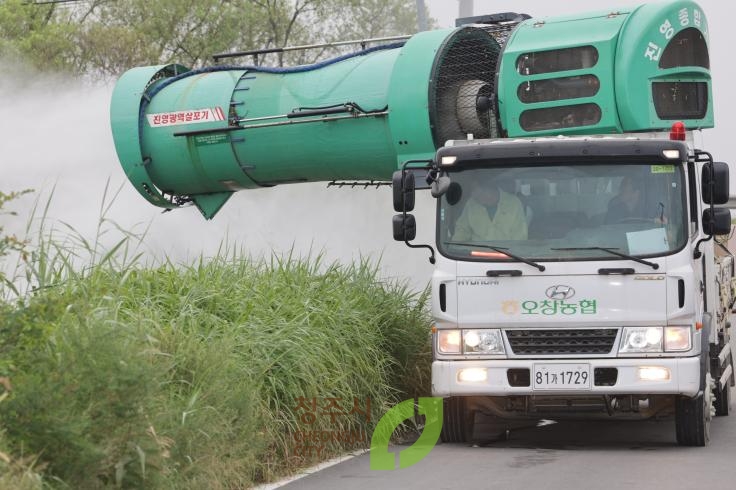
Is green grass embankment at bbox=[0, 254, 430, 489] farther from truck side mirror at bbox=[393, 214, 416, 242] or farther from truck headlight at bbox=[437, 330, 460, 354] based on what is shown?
truck side mirror at bbox=[393, 214, 416, 242]

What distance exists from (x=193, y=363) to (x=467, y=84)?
6.22m

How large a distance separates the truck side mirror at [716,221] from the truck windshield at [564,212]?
324mm

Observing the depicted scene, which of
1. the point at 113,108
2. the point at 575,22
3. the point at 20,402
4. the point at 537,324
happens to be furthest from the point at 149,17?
the point at 20,402

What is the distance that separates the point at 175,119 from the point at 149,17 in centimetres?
2924

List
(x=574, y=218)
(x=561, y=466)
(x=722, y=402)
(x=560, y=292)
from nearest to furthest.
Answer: (x=561, y=466) < (x=560, y=292) < (x=574, y=218) < (x=722, y=402)

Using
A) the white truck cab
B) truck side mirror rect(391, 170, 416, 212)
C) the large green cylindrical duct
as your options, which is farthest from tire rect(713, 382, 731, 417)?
truck side mirror rect(391, 170, 416, 212)

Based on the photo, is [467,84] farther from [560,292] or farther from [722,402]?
[560,292]

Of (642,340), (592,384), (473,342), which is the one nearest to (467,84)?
(473,342)

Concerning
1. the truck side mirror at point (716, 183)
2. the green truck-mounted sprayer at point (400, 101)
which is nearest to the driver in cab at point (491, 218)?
the truck side mirror at point (716, 183)

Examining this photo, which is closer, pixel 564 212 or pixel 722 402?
pixel 564 212

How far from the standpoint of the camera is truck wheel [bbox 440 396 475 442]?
11.7 m

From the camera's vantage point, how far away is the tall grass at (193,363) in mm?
7457

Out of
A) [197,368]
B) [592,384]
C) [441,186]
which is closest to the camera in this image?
[197,368]

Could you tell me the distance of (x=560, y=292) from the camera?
11.0 m
